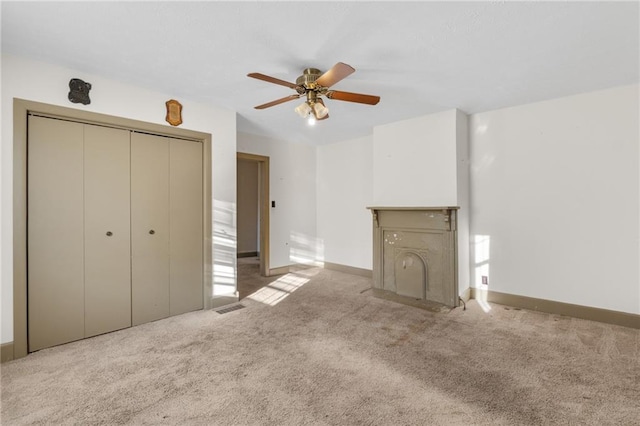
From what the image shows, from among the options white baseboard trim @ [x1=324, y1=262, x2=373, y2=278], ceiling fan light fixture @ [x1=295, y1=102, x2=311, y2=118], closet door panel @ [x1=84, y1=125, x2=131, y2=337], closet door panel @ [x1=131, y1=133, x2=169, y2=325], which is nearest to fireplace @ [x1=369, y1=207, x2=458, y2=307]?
white baseboard trim @ [x1=324, y1=262, x2=373, y2=278]

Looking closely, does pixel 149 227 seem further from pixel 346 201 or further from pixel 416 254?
pixel 346 201

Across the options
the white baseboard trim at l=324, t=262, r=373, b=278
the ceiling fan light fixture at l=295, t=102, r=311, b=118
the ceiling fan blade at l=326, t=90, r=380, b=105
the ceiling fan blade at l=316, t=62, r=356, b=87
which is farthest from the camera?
the white baseboard trim at l=324, t=262, r=373, b=278

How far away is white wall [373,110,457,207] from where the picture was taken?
147 inches

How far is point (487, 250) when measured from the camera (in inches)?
152

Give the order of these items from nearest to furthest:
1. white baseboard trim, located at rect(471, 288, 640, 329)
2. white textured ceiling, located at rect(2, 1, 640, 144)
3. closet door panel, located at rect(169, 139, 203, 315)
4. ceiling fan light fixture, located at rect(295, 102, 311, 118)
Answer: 1. white textured ceiling, located at rect(2, 1, 640, 144)
2. ceiling fan light fixture, located at rect(295, 102, 311, 118)
3. white baseboard trim, located at rect(471, 288, 640, 329)
4. closet door panel, located at rect(169, 139, 203, 315)

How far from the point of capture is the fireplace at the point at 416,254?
367 cm

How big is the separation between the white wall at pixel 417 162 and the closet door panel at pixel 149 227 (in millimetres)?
2816

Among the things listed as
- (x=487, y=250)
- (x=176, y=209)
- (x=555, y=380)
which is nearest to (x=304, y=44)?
(x=176, y=209)

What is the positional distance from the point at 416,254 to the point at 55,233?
3839mm

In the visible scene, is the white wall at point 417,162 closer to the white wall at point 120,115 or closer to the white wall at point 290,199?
the white wall at point 290,199

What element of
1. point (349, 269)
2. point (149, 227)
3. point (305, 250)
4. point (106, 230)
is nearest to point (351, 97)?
point (149, 227)

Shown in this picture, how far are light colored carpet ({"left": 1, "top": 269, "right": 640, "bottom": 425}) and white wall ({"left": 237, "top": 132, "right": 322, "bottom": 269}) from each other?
2337 mm

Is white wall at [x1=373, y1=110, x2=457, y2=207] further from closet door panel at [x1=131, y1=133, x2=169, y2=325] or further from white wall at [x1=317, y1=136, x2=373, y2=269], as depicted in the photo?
closet door panel at [x1=131, y1=133, x2=169, y2=325]

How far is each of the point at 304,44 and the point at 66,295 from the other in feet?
9.75
